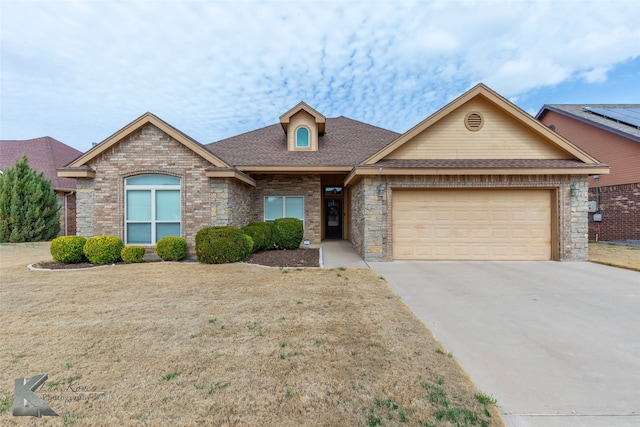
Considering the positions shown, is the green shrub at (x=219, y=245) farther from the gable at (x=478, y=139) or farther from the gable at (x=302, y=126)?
the gable at (x=302, y=126)

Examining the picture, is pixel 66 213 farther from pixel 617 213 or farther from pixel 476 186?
pixel 617 213

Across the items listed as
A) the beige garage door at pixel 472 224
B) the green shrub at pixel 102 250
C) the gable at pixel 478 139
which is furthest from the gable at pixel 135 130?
the beige garage door at pixel 472 224

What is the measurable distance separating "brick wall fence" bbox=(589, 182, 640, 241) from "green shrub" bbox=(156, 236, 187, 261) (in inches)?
739

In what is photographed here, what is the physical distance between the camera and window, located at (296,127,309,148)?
12.6 meters

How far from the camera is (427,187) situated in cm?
883

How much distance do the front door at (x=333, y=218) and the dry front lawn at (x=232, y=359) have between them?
912 cm

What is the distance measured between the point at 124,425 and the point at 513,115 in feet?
Result: 36.1

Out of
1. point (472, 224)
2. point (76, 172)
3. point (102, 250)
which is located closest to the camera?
point (102, 250)

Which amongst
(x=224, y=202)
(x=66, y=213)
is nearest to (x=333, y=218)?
(x=224, y=202)

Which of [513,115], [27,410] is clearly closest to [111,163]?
[27,410]

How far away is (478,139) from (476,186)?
1598mm

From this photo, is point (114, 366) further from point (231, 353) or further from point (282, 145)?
point (282, 145)

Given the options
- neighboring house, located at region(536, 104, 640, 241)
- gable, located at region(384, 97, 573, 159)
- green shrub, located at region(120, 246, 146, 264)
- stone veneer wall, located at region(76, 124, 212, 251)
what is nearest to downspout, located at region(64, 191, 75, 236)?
stone veneer wall, located at region(76, 124, 212, 251)

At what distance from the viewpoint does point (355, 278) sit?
21.7 ft
